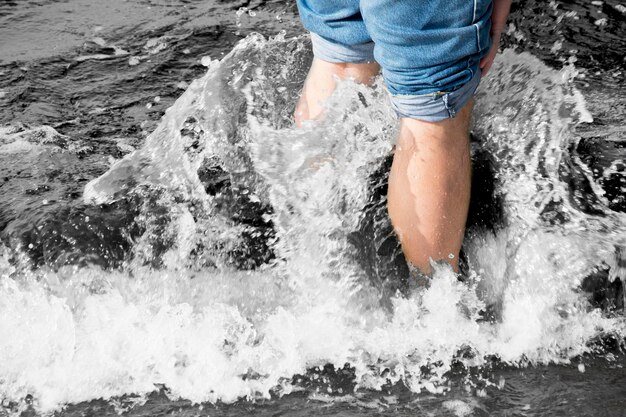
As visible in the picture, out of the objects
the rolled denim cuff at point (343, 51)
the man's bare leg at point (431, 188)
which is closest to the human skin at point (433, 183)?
the man's bare leg at point (431, 188)

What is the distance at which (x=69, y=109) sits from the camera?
2793 millimetres

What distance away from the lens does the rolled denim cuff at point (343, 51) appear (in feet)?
6.78

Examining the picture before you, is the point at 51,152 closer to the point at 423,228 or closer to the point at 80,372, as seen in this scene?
the point at 80,372

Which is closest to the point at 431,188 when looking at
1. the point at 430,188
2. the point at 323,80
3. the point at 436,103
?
the point at 430,188

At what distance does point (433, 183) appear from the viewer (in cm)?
177

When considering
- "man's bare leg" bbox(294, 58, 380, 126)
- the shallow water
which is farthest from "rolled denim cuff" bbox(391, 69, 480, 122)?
"man's bare leg" bbox(294, 58, 380, 126)

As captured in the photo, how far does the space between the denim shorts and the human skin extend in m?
0.06

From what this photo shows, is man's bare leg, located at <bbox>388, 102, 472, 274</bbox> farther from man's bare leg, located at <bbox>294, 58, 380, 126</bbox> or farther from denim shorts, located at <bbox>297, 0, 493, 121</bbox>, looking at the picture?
man's bare leg, located at <bbox>294, 58, 380, 126</bbox>

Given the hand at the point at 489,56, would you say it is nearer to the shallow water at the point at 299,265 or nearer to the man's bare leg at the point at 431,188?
the man's bare leg at the point at 431,188

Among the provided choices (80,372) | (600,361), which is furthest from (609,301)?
(80,372)

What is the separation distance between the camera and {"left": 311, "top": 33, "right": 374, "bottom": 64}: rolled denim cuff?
2066mm

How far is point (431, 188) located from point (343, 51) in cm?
50

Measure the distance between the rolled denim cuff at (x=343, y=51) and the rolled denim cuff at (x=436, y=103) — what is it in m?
0.39

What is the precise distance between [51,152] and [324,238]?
989 mm
